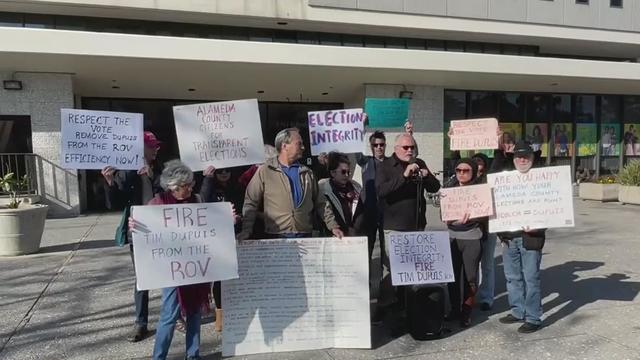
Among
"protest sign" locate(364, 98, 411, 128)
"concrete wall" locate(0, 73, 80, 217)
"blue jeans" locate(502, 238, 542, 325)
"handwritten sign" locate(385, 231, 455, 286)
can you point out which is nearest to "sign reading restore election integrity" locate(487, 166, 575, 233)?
"blue jeans" locate(502, 238, 542, 325)

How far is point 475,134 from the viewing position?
5.88m

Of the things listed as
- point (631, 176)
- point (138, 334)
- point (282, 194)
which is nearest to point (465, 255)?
point (282, 194)

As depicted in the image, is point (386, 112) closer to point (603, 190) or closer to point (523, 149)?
point (523, 149)

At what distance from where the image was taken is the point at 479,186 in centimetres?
489

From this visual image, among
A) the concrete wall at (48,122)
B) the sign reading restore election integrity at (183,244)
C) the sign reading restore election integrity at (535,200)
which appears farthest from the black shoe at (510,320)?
the concrete wall at (48,122)

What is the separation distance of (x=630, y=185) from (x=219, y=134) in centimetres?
1415

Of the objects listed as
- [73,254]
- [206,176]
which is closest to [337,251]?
[206,176]

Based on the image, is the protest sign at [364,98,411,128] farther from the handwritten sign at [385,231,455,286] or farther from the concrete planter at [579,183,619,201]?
the concrete planter at [579,183,619,201]

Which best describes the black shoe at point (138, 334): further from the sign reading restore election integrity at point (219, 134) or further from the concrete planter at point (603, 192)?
the concrete planter at point (603, 192)

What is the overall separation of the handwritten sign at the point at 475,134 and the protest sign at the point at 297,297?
222 cm

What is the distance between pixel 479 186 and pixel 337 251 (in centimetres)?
157

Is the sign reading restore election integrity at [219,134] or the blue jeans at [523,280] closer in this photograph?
the sign reading restore election integrity at [219,134]

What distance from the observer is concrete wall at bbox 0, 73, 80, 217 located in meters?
12.4

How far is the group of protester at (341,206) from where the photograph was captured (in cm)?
398
